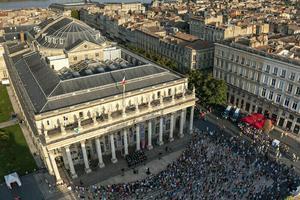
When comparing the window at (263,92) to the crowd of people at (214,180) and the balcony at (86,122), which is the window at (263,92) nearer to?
the crowd of people at (214,180)

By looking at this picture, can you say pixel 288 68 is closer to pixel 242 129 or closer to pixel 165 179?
pixel 242 129

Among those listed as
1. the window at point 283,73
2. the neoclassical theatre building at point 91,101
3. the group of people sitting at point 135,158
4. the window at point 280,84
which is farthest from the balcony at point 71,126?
the window at point 283,73

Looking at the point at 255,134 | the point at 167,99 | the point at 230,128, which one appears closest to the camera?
the point at 167,99

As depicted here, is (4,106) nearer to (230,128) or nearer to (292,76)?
(230,128)

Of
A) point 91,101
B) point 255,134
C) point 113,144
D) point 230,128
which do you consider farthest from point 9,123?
point 255,134

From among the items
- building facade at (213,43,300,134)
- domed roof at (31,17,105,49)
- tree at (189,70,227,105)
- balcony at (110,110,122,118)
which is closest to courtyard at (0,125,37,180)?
balcony at (110,110,122,118)

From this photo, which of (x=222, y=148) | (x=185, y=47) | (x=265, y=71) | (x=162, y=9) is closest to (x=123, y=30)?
(x=185, y=47)

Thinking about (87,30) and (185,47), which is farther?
(185,47)
